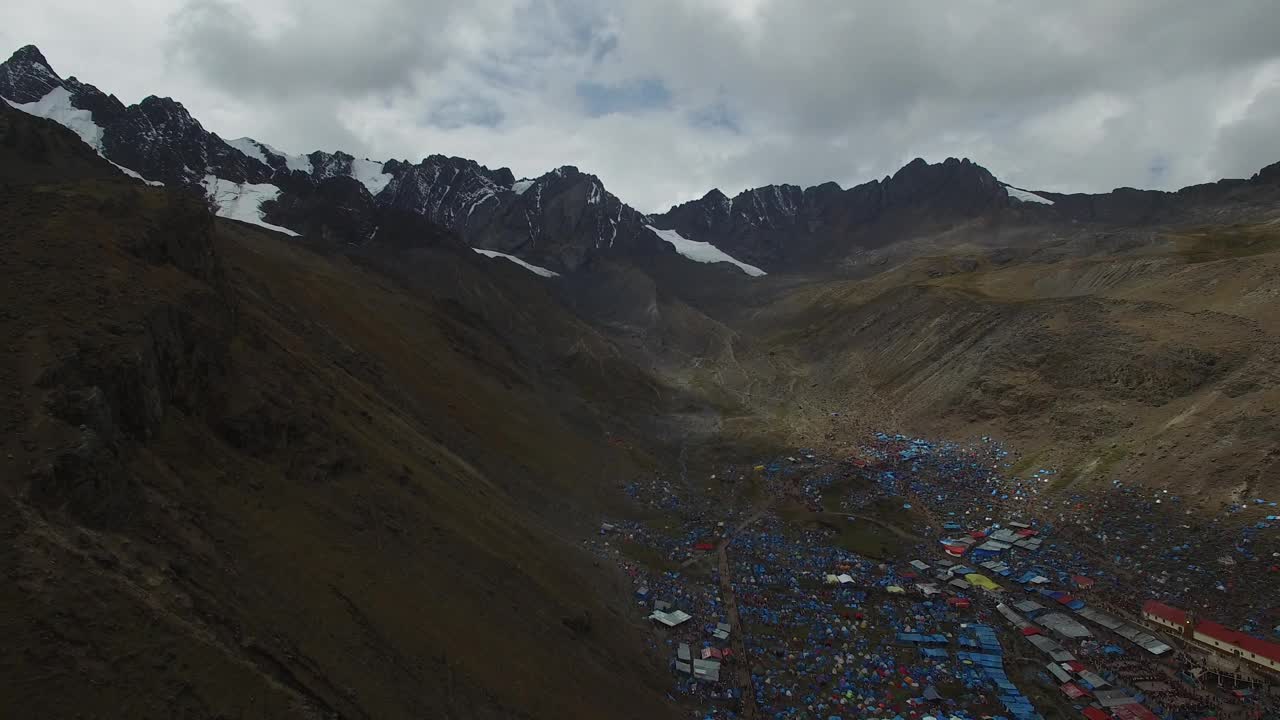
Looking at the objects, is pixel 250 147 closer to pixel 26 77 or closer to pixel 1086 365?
pixel 26 77

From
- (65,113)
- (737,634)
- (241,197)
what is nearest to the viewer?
(737,634)

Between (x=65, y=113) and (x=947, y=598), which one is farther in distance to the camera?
(x=65, y=113)

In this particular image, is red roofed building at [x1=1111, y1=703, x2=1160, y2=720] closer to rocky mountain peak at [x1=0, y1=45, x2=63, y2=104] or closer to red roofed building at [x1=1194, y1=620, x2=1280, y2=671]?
red roofed building at [x1=1194, y1=620, x2=1280, y2=671]

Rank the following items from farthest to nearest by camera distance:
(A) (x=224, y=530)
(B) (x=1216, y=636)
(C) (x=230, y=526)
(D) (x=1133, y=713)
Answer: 1. (B) (x=1216, y=636)
2. (D) (x=1133, y=713)
3. (C) (x=230, y=526)
4. (A) (x=224, y=530)

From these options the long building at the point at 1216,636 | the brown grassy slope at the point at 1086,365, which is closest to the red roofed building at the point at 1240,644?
the long building at the point at 1216,636

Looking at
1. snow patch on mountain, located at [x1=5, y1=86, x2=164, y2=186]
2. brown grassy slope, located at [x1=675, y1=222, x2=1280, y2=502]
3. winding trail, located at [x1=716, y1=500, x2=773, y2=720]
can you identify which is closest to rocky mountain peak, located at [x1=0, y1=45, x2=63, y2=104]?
snow patch on mountain, located at [x1=5, y1=86, x2=164, y2=186]

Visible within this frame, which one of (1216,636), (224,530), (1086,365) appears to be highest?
(1086,365)

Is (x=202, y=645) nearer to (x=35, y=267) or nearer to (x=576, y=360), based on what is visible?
(x=35, y=267)

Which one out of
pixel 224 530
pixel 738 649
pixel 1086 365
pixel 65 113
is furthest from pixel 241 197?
pixel 1086 365
